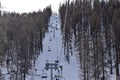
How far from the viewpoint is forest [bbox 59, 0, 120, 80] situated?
5619cm

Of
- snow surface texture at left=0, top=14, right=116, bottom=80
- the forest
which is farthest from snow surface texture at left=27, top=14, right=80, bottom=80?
the forest

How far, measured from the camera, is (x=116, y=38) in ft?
223

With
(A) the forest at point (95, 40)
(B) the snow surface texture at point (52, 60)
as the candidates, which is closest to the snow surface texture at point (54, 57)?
(B) the snow surface texture at point (52, 60)

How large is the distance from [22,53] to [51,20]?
8275cm

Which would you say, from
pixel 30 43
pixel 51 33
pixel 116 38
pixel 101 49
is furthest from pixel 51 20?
pixel 101 49

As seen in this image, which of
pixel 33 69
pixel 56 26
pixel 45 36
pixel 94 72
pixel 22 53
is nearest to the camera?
pixel 94 72

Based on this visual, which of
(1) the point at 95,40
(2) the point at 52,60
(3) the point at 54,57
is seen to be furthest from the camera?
(3) the point at 54,57

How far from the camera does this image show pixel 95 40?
2596 inches

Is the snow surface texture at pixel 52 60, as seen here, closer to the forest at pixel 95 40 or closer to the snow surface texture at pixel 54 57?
the snow surface texture at pixel 54 57

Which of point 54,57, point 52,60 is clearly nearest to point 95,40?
point 52,60

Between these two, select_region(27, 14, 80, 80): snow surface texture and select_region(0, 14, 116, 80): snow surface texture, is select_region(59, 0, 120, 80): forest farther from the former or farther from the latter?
select_region(27, 14, 80, 80): snow surface texture

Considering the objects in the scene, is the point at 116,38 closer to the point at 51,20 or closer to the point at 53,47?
the point at 53,47

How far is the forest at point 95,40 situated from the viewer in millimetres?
56188

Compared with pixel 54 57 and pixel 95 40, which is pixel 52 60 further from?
pixel 95 40
